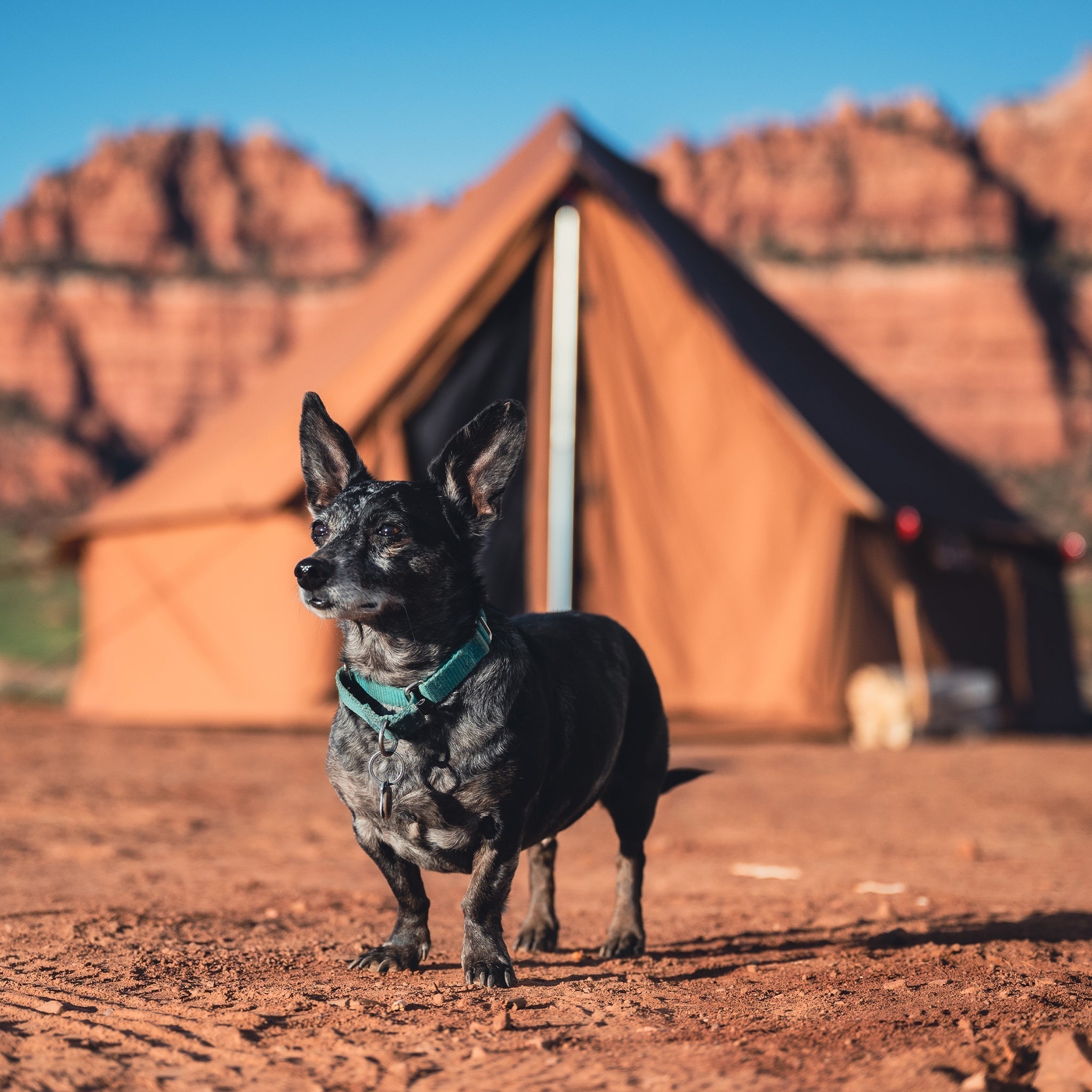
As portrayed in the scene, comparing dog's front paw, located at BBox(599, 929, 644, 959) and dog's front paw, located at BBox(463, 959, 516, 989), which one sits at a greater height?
dog's front paw, located at BBox(463, 959, 516, 989)

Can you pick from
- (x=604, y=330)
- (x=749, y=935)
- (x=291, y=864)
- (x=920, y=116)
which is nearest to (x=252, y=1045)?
(x=749, y=935)

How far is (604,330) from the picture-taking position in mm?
9773

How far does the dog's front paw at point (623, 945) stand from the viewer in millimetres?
3562

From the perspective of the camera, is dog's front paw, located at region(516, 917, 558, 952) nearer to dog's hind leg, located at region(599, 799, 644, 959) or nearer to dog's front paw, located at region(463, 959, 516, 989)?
dog's hind leg, located at region(599, 799, 644, 959)

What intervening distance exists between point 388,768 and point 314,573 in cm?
52

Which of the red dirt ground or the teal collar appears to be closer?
the red dirt ground

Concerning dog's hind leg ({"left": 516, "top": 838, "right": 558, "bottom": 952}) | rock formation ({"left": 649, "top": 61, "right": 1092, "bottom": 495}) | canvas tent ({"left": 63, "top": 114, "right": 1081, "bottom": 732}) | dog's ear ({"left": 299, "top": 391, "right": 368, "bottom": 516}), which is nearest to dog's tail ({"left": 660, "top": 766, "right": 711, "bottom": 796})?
dog's hind leg ({"left": 516, "top": 838, "right": 558, "bottom": 952})

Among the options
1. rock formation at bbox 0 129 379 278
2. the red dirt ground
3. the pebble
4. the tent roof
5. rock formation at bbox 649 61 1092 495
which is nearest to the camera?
the pebble

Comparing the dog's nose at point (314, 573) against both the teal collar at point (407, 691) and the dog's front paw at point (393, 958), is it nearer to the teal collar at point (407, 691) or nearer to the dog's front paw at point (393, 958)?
the teal collar at point (407, 691)

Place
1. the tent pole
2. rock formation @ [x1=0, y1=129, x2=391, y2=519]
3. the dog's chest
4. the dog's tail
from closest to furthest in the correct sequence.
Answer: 1. the dog's chest
2. the dog's tail
3. the tent pole
4. rock formation @ [x1=0, y1=129, x2=391, y2=519]

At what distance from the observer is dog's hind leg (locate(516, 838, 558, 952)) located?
371 cm

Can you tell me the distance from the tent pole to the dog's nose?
6.55 metres

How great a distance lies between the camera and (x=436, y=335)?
31.0 ft

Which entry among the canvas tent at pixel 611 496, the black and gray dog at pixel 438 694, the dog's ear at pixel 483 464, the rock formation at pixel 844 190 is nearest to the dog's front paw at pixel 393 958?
the black and gray dog at pixel 438 694
